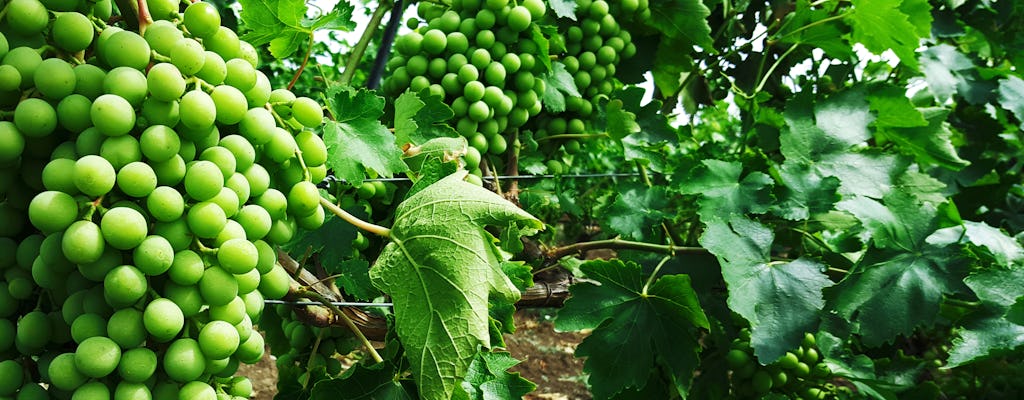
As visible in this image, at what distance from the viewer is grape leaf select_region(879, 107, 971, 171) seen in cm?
187

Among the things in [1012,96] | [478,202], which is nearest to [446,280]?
[478,202]

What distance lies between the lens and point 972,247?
4.81 ft

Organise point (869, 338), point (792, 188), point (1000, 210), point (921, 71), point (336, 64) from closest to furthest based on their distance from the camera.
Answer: point (869, 338) → point (792, 188) → point (921, 71) → point (1000, 210) → point (336, 64)

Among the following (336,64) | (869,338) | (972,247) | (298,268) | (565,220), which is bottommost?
(565,220)

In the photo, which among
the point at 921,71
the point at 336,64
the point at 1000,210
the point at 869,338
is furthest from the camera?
the point at 336,64

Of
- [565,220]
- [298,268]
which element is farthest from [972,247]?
[565,220]

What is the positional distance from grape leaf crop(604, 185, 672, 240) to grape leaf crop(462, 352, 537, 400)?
1.82ft

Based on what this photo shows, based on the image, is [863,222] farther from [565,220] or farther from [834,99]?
[565,220]

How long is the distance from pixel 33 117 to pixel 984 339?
1.57 m

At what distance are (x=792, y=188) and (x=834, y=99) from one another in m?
0.27

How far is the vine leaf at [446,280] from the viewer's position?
0.84 metres

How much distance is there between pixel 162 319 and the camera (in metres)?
0.67

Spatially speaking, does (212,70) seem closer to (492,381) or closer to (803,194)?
(492,381)

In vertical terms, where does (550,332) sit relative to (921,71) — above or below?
below
